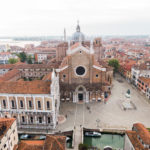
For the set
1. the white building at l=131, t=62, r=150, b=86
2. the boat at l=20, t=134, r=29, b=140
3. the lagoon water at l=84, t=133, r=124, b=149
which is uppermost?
the white building at l=131, t=62, r=150, b=86

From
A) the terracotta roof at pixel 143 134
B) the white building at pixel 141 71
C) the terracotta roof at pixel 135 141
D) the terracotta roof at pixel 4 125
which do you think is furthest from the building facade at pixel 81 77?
the terracotta roof at pixel 4 125

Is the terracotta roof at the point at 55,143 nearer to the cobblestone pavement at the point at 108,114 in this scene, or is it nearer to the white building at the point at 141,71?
the cobblestone pavement at the point at 108,114

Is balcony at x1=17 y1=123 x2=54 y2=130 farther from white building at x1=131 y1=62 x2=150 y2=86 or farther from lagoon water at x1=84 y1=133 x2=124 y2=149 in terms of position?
white building at x1=131 y1=62 x2=150 y2=86

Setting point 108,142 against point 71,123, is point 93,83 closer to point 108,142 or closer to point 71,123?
point 71,123

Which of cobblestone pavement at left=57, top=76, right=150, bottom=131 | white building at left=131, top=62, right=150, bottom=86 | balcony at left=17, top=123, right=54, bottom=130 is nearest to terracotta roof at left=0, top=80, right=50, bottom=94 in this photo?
balcony at left=17, top=123, right=54, bottom=130

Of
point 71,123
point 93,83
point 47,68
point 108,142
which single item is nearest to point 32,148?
point 71,123

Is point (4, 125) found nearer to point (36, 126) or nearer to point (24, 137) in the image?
point (24, 137)
